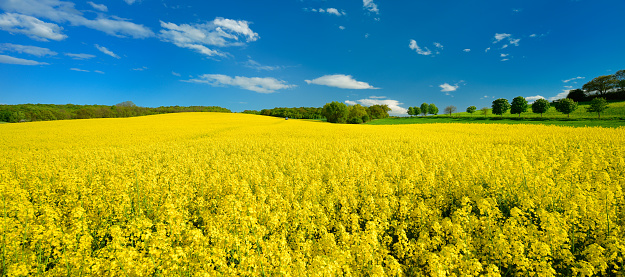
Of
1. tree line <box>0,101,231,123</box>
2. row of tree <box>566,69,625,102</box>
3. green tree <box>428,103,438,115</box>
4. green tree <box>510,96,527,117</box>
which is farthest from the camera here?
green tree <box>428,103,438,115</box>

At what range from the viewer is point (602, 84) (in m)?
81.3

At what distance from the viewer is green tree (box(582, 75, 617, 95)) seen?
79.6 m

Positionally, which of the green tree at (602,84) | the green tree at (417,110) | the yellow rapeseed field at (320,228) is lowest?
the yellow rapeseed field at (320,228)

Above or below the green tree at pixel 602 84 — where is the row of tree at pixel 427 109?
below

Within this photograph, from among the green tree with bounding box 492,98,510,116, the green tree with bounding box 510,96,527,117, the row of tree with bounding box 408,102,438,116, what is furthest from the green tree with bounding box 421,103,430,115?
the green tree with bounding box 510,96,527,117

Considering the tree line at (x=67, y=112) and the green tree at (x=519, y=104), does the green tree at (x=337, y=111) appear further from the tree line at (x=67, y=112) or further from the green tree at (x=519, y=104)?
the tree line at (x=67, y=112)

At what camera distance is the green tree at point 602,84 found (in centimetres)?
7962

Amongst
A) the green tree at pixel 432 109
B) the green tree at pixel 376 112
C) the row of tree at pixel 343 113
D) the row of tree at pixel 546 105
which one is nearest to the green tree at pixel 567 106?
the row of tree at pixel 546 105

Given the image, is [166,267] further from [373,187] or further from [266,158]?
[266,158]

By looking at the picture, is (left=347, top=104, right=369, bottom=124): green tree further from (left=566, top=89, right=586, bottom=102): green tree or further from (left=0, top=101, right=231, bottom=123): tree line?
(left=566, top=89, right=586, bottom=102): green tree

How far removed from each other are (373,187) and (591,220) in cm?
518

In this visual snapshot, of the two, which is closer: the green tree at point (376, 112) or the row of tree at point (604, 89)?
the row of tree at point (604, 89)

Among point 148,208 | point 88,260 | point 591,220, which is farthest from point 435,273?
point 148,208

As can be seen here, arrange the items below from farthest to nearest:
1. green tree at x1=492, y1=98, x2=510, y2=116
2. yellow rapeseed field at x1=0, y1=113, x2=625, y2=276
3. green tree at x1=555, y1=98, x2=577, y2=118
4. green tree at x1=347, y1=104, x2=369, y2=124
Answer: green tree at x1=347, y1=104, x2=369, y2=124
green tree at x1=492, y1=98, x2=510, y2=116
green tree at x1=555, y1=98, x2=577, y2=118
yellow rapeseed field at x1=0, y1=113, x2=625, y2=276
